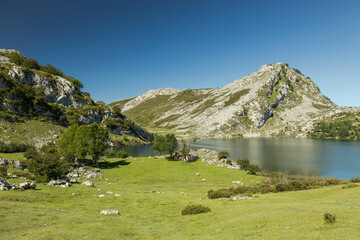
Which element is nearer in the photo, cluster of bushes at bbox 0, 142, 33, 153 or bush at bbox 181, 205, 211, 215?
bush at bbox 181, 205, 211, 215

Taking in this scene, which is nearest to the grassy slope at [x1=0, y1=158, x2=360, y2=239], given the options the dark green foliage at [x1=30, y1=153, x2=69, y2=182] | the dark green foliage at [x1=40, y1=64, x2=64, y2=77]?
the dark green foliage at [x1=30, y1=153, x2=69, y2=182]

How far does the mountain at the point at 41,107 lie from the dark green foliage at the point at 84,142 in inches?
1816

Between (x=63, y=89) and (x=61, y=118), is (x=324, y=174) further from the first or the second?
(x=63, y=89)

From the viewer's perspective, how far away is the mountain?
110 metres

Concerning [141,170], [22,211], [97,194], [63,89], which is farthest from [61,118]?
[22,211]

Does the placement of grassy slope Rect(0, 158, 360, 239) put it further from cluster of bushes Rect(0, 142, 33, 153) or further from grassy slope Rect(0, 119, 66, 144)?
grassy slope Rect(0, 119, 66, 144)

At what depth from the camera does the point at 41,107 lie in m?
Answer: 140

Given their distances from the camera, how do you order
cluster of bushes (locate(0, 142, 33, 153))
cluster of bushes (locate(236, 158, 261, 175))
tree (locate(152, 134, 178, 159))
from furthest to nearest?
1. tree (locate(152, 134, 178, 159))
2. cluster of bushes (locate(236, 158, 261, 175))
3. cluster of bushes (locate(0, 142, 33, 153))

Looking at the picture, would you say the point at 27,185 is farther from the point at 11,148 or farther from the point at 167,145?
the point at 167,145

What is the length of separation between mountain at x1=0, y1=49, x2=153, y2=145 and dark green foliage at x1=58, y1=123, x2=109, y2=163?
151 ft

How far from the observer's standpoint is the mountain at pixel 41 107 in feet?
361

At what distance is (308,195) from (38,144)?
116 meters

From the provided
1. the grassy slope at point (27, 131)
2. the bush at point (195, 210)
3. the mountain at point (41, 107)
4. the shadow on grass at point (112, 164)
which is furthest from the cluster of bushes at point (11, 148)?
the bush at point (195, 210)

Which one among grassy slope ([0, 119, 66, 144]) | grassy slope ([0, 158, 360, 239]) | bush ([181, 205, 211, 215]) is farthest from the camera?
grassy slope ([0, 119, 66, 144])
